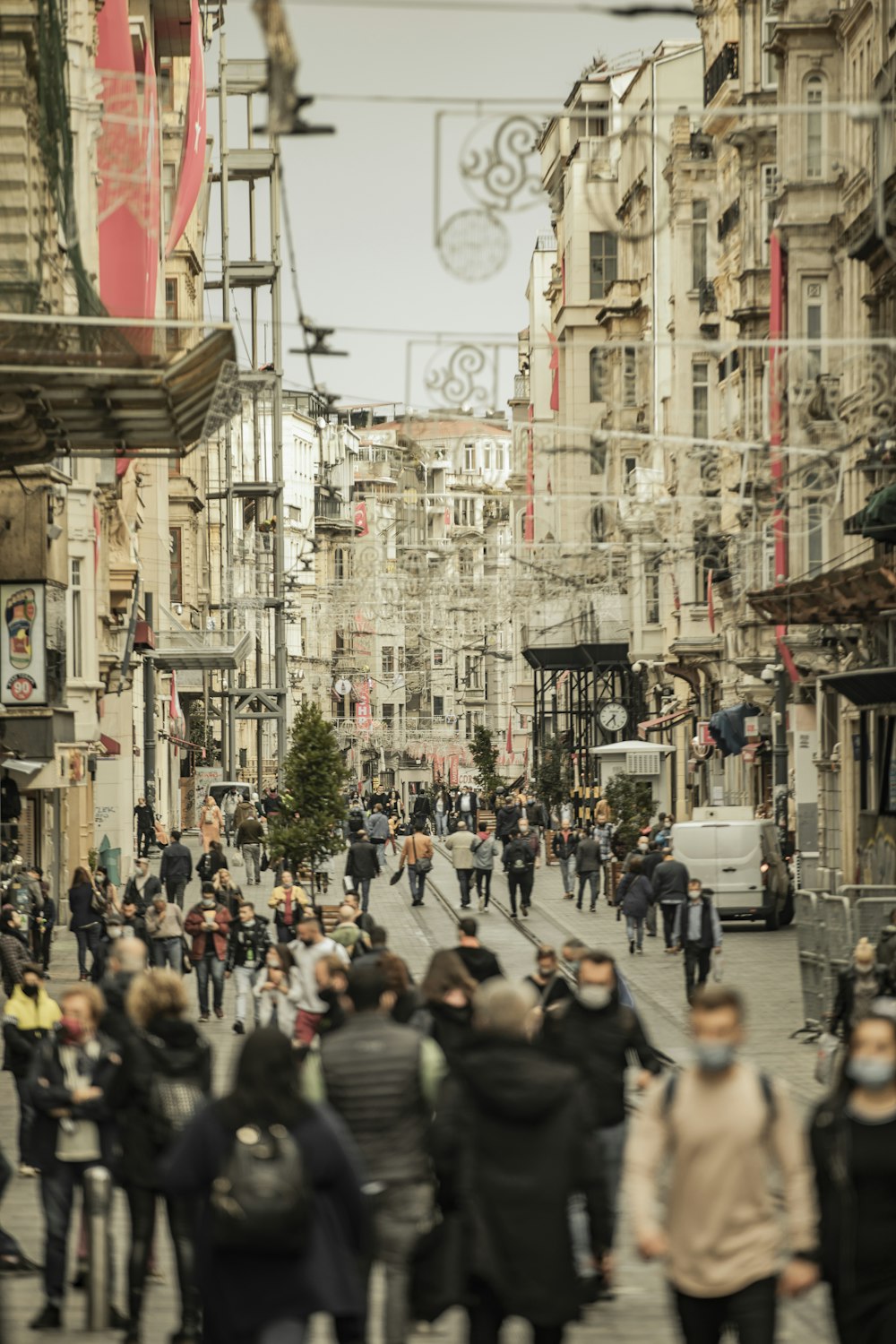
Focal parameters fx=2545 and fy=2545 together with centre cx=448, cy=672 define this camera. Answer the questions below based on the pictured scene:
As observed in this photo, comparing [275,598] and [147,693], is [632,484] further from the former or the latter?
[275,598]

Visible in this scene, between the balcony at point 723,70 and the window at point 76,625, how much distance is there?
2039 centimetres

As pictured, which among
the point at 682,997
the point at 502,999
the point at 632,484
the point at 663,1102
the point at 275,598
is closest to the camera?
the point at 663,1102

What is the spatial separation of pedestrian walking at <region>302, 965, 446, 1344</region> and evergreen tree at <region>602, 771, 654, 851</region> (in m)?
36.9

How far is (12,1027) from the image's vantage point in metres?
14.7

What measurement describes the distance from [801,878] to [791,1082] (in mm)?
18580

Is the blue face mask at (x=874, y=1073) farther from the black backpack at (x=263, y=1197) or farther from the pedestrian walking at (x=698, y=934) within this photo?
the pedestrian walking at (x=698, y=934)

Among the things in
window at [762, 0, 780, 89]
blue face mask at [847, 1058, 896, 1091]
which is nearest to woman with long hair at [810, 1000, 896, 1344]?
blue face mask at [847, 1058, 896, 1091]

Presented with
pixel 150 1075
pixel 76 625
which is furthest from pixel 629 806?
pixel 150 1075

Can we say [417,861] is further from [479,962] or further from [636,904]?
[479,962]

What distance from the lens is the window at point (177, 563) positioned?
87125mm

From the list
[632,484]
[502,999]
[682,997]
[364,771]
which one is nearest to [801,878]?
[632,484]

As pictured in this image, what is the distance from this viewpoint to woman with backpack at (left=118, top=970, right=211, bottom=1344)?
1096cm

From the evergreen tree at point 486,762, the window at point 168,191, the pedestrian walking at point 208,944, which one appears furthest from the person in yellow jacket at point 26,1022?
the evergreen tree at point 486,762

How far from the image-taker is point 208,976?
26.4 meters
